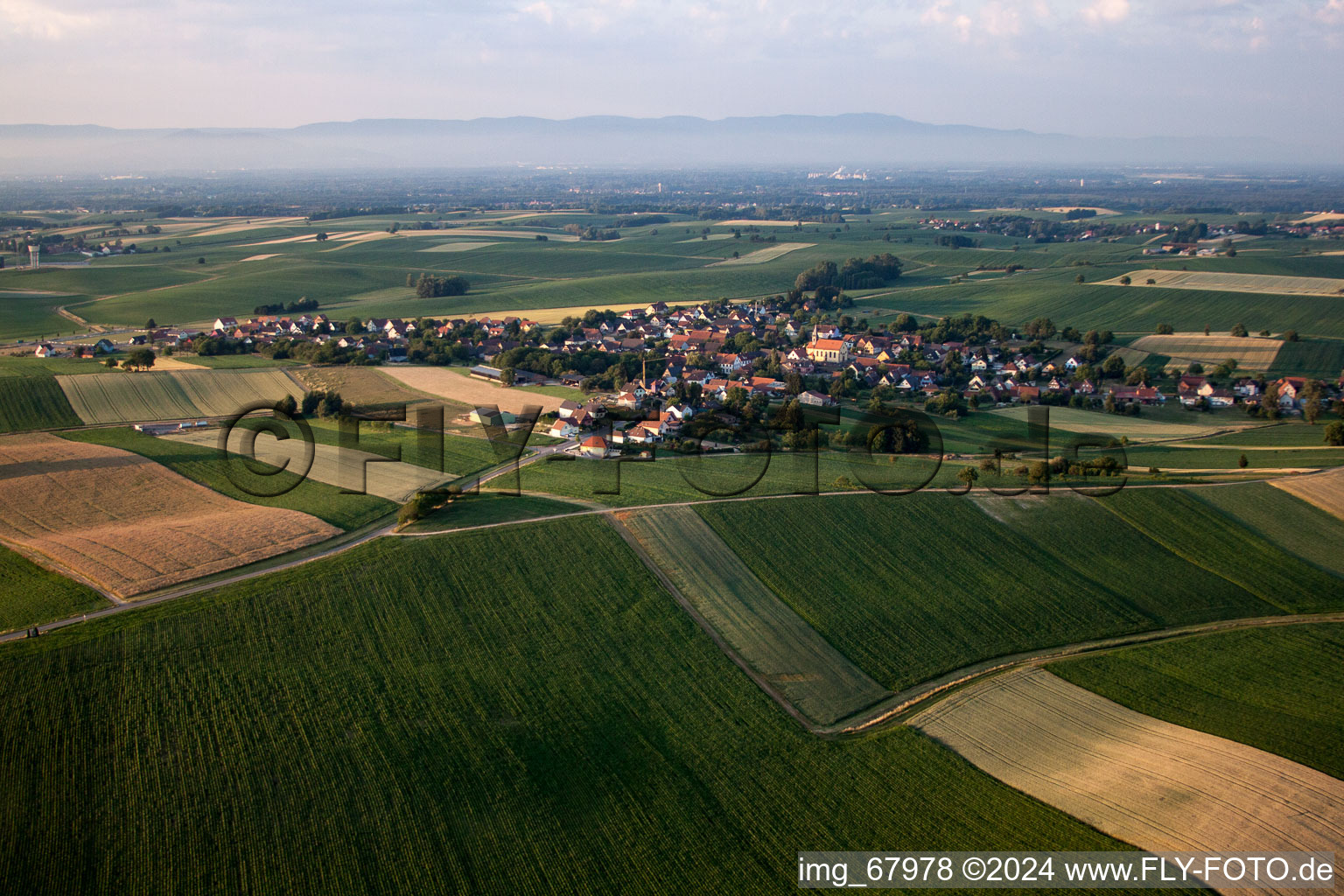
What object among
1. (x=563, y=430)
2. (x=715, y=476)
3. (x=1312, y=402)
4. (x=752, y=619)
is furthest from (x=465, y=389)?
(x=1312, y=402)

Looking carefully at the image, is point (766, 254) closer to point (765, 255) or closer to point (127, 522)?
point (765, 255)

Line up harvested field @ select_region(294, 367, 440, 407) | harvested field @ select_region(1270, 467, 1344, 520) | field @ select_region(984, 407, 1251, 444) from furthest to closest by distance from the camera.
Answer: harvested field @ select_region(294, 367, 440, 407) < field @ select_region(984, 407, 1251, 444) < harvested field @ select_region(1270, 467, 1344, 520)

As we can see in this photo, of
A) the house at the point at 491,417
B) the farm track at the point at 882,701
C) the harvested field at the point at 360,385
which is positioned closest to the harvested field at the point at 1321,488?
the farm track at the point at 882,701

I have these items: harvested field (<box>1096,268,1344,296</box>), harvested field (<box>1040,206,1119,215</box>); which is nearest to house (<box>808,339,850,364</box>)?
harvested field (<box>1096,268,1344,296</box>)

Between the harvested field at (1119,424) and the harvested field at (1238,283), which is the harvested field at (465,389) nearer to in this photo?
the harvested field at (1119,424)

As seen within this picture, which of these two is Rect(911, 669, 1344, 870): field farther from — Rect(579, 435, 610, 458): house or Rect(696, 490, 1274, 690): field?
Rect(579, 435, 610, 458): house

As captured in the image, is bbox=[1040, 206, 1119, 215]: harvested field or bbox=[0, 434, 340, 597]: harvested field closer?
bbox=[0, 434, 340, 597]: harvested field
